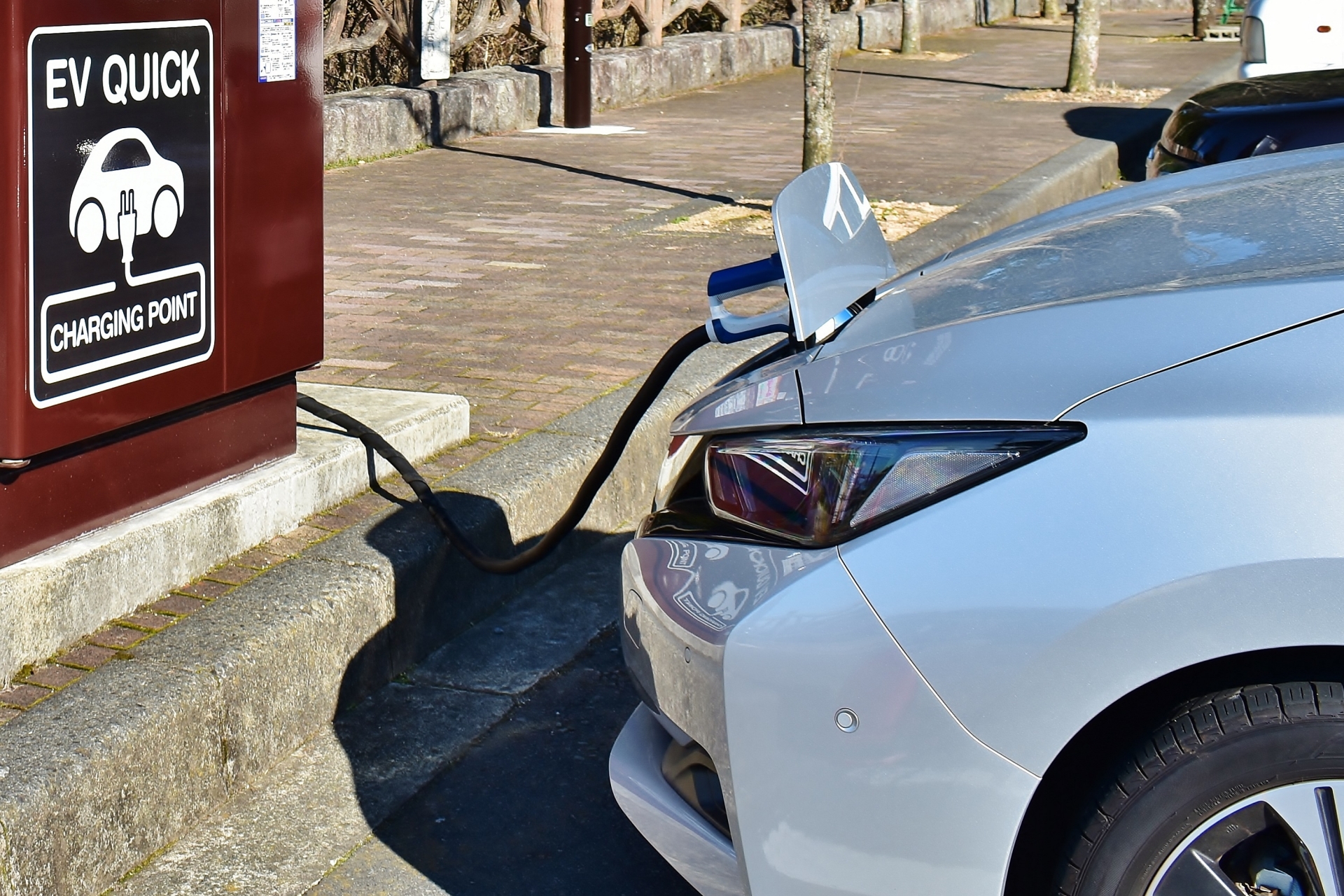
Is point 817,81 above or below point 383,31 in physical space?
below

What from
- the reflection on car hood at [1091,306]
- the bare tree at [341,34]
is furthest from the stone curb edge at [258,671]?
the bare tree at [341,34]

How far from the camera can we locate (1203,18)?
73.7 ft

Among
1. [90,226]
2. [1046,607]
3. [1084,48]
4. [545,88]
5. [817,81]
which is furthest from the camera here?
[1084,48]

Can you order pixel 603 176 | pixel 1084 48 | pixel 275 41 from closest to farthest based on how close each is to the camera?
pixel 275 41 < pixel 603 176 < pixel 1084 48

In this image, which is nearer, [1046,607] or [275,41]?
[1046,607]

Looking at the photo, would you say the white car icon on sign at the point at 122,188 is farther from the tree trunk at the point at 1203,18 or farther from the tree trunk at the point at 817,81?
the tree trunk at the point at 1203,18

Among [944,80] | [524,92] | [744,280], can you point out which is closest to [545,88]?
[524,92]

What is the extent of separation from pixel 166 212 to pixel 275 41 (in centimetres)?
54

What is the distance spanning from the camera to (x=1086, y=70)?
1518 cm

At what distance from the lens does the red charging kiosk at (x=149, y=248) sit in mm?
2986

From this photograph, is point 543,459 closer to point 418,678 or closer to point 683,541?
point 418,678

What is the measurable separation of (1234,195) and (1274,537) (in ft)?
3.46

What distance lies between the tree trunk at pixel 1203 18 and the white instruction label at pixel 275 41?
20250 millimetres

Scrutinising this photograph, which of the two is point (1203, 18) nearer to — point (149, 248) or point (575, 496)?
point (575, 496)
